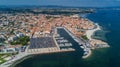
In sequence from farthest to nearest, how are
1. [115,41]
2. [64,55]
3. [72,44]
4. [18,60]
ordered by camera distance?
1. [115,41]
2. [72,44]
3. [64,55]
4. [18,60]

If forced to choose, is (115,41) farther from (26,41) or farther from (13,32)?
(13,32)

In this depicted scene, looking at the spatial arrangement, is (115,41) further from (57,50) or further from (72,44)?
(57,50)

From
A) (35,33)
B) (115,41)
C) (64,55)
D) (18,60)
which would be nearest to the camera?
(18,60)

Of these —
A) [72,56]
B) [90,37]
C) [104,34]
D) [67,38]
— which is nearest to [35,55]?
[72,56]

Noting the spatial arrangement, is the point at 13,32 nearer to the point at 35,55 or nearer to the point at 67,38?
the point at 67,38

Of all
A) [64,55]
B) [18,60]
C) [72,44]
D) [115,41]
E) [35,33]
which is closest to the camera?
[18,60]

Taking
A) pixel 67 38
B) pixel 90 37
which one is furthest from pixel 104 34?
pixel 67 38

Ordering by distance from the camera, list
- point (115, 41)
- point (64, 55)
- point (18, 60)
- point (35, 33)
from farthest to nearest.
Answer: point (35, 33)
point (115, 41)
point (64, 55)
point (18, 60)

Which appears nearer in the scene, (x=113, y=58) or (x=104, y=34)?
(x=113, y=58)

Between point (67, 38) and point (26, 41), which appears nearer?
point (26, 41)
